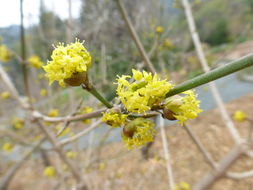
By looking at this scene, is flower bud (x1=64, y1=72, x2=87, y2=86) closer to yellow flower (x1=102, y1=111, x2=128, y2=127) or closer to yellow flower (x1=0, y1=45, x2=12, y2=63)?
yellow flower (x1=102, y1=111, x2=128, y2=127)

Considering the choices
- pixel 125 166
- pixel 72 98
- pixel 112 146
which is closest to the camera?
pixel 72 98

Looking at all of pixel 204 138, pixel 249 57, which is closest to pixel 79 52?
pixel 249 57

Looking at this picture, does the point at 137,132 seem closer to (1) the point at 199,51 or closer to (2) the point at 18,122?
(1) the point at 199,51

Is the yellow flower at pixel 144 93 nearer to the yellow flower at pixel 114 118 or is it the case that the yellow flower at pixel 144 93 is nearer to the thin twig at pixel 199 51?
the yellow flower at pixel 114 118

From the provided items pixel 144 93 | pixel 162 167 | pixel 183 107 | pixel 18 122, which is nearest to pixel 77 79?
pixel 144 93

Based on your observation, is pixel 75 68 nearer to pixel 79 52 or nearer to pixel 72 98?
pixel 79 52
